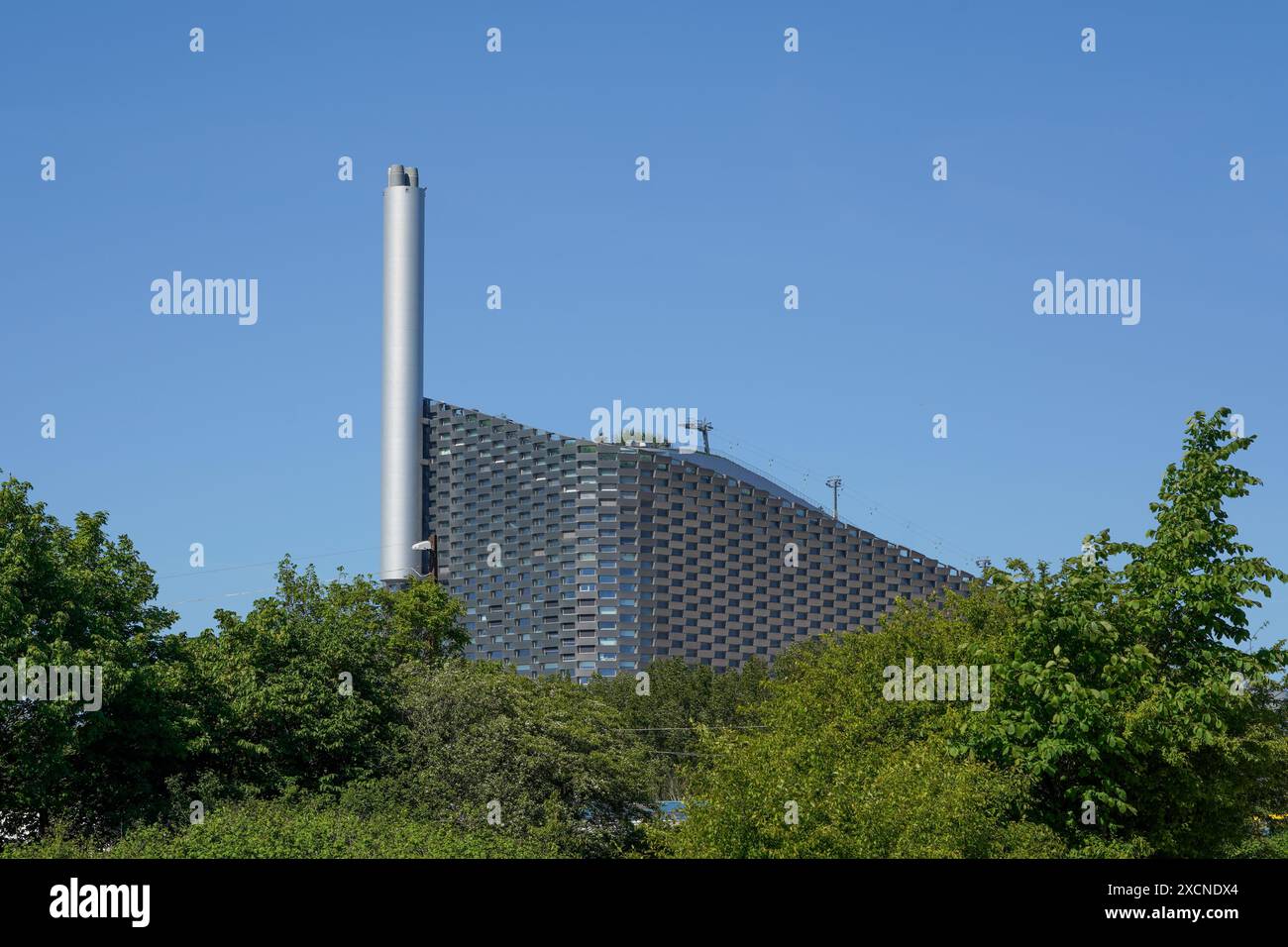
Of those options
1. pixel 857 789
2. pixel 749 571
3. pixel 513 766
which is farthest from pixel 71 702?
pixel 749 571

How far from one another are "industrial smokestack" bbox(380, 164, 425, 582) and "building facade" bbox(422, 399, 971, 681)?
7.18 m

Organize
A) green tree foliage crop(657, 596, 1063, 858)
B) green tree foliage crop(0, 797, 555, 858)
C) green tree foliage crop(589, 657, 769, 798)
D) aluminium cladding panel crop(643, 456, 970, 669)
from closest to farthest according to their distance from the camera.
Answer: green tree foliage crop(657, 596, 1063, 858) → green tree foliage crop(0, 797, 555, 858) → green tree foliage crop(589, 657, 769, 798) → aluminium cladding panel crop(643, 456, 970, 669)

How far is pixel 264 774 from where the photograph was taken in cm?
4097

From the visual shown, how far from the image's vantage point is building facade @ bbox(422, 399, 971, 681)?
15438cm

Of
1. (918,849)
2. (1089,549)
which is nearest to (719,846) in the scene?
(918,849)

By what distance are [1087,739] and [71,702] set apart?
23.4 metres

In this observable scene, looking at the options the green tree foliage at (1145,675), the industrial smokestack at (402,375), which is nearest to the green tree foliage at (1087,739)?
the green tree foliage at (1145,675)

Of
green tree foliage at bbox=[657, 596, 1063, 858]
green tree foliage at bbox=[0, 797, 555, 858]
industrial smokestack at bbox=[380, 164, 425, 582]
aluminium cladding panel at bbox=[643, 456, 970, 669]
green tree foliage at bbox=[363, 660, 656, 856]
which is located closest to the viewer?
green tree foliage at bbox=[657, 596, 1063, 858]

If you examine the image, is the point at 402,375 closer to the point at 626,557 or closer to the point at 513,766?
the point at 626,557

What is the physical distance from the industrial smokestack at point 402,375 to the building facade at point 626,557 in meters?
7.18

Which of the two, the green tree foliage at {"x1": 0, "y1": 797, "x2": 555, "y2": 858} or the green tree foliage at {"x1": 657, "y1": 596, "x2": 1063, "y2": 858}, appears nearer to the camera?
the green tree foliage at {"x1": 657, "y1": 596, "x2": 1063, "y2": 858}

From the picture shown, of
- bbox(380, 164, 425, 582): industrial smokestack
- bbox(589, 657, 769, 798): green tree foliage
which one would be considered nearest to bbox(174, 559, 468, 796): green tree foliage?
bbox(589, 657, 769, 798): green tree foliage

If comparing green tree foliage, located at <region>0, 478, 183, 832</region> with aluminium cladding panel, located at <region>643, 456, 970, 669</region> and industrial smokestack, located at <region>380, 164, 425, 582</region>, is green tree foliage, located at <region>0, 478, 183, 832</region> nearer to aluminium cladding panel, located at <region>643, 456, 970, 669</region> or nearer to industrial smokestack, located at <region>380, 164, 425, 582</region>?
industrial smokestack, located at <region>380, 164, 425, 582</region>
